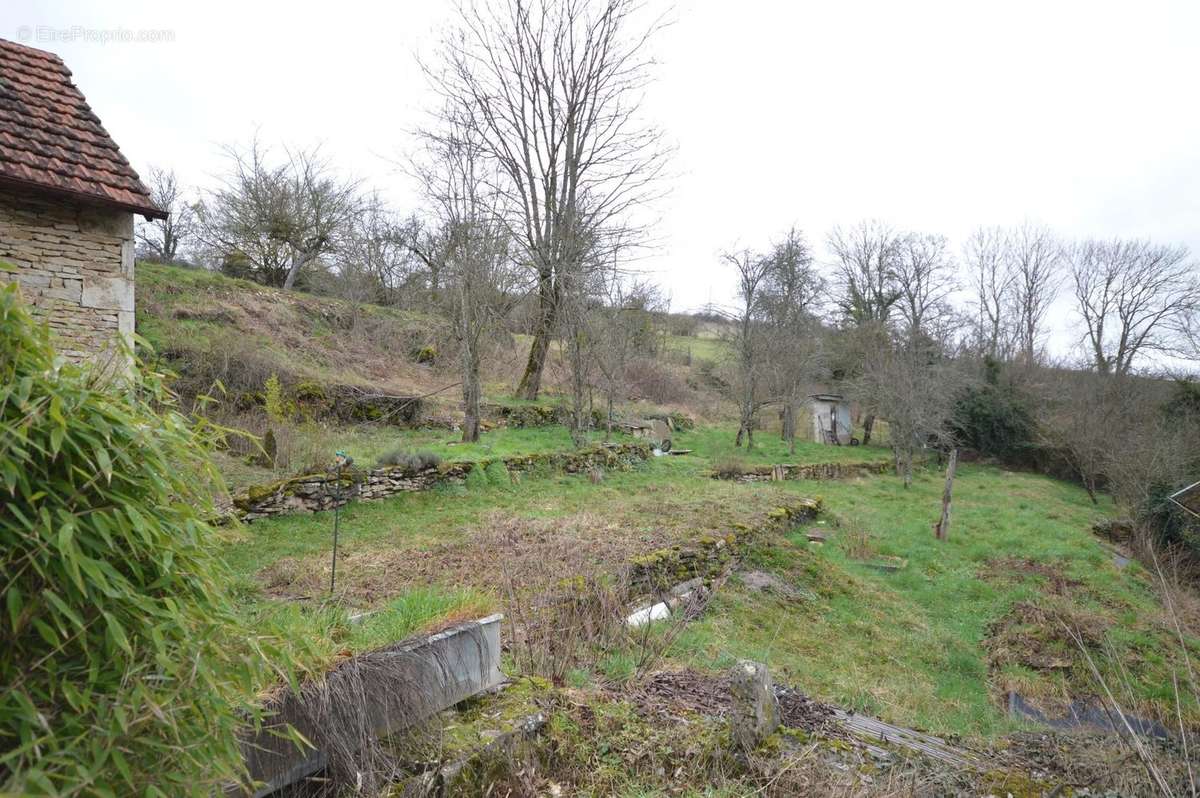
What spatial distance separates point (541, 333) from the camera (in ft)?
63.3

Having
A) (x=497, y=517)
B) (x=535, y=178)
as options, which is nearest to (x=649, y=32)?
(x=535, y=178)

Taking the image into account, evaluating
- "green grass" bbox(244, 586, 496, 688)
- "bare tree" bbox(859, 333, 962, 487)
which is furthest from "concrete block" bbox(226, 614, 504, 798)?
"bare tree" bbox(859, 333, 962, 487)

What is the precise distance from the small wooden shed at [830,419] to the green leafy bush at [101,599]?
29.1m

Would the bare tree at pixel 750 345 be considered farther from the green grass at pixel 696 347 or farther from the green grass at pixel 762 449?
the green grass at pixel 696 347

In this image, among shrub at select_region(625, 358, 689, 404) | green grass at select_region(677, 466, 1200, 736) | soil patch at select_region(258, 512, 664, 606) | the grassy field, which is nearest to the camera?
the grassy field

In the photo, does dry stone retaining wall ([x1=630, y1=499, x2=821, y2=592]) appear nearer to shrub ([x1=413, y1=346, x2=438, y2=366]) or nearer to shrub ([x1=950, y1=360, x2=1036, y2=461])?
shrub ([x1=413, y1=346, x2=438, y2=366])

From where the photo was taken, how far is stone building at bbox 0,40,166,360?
7379mm

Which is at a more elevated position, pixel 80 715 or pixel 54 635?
pixel 54 635

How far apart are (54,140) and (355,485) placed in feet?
19.9

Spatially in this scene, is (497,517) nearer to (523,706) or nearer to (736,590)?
(736,590)

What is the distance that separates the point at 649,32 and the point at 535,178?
232 inches

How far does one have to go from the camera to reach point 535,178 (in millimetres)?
19922

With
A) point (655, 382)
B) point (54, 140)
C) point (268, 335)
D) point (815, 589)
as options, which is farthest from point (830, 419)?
point (54, 140)

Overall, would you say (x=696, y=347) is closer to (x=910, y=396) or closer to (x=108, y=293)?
(x=910, y=396)
